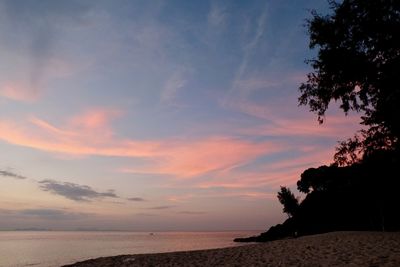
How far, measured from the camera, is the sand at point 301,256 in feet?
56.7

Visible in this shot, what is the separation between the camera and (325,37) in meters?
21.0

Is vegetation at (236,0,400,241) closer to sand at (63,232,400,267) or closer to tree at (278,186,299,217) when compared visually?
sand at (63,232,400,267)

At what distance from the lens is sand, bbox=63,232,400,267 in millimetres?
17286

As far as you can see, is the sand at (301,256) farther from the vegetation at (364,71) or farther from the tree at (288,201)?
the tree at (288,201)

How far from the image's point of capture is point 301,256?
20.0 m

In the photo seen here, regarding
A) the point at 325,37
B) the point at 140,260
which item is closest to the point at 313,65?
the point at 325,37

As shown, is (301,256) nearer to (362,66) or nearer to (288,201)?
(362,66)

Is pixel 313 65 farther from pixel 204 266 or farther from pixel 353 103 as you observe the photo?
pixel 204 266

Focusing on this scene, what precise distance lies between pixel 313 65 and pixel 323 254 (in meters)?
10.3

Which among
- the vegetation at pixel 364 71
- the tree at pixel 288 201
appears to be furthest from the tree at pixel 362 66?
the tree at pixel 288 201

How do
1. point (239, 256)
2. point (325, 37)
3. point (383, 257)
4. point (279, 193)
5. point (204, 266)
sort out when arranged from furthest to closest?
1. point (279, 193)
2. point (239, 256)
3. point (325, 37)
4. point (204, 266)
5. point (383, 257)

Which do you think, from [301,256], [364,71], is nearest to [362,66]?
[364,71]

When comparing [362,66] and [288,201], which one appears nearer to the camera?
[362,66]

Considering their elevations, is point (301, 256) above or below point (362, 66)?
Result: below
